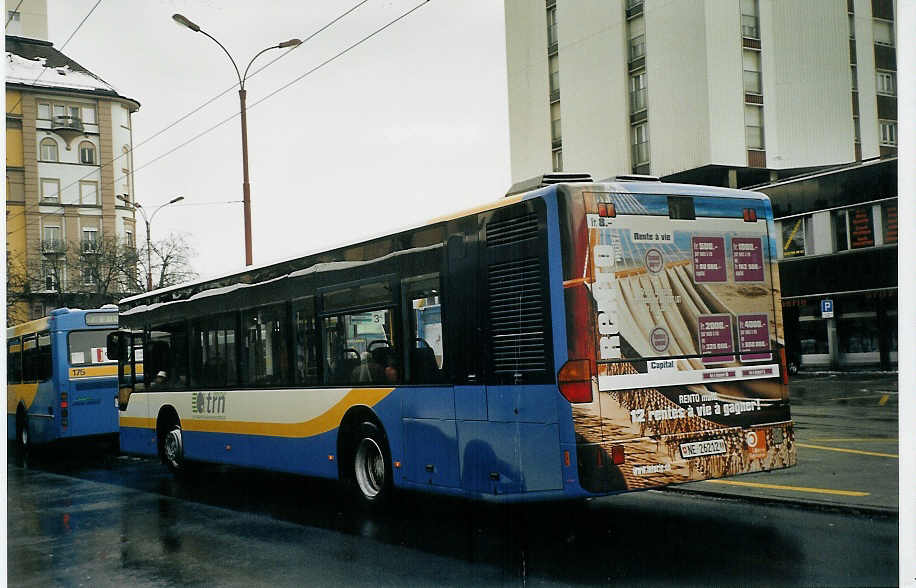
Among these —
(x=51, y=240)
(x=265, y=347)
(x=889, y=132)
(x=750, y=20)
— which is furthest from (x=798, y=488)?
(x=51, y=240)

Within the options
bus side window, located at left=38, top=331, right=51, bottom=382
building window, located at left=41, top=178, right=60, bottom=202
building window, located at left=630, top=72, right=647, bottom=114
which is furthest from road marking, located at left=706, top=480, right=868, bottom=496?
bus side window, located at left=38, top=331, right=51, bottom=382

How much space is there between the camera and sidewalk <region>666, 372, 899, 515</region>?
8758 mm

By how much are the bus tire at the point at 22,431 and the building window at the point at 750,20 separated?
14.5m

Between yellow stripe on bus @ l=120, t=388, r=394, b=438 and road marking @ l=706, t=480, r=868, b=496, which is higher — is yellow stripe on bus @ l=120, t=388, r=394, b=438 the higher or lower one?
the higher one

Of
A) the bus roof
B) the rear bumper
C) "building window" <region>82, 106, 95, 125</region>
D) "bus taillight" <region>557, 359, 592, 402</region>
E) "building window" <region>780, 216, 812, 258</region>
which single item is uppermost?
"building window" <region>82, 106, 95, 125</region>

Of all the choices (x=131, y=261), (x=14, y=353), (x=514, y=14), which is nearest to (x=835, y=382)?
(x=514, y=14)

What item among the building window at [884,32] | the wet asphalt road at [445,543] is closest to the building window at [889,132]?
the building window at [884,32]

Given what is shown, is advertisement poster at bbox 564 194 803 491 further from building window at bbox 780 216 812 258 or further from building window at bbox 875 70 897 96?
building window at bbox 780 216 812 258

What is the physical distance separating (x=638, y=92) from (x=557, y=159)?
6.11ft

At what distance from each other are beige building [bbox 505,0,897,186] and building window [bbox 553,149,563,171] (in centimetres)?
4

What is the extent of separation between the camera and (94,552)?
8375 mm

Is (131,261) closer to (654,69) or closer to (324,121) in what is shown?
(324,121)

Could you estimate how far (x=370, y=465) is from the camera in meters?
9.85

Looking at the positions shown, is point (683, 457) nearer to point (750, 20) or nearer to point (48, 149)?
point (48, 149)
